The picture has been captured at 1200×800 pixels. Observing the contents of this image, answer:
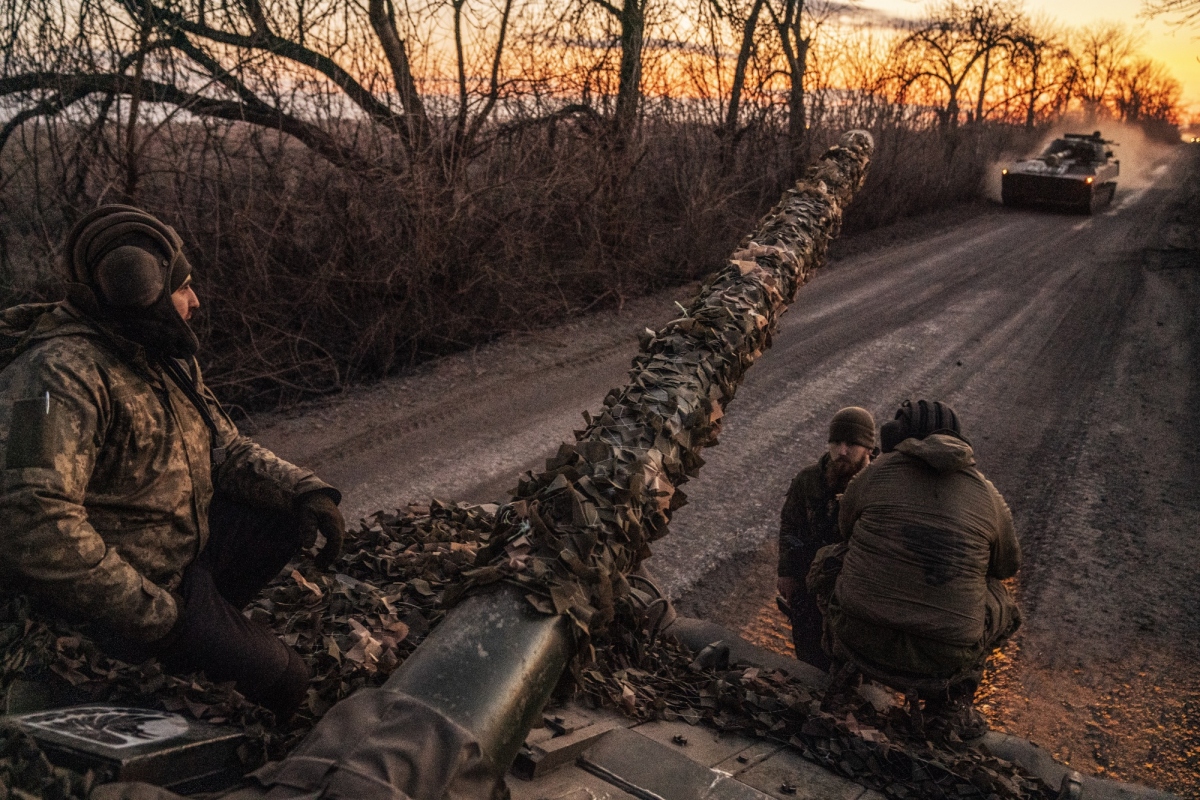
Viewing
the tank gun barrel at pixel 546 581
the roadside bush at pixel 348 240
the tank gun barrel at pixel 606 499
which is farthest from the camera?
the roadside bush at pixel 348 240

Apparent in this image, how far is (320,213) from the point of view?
8328 mm

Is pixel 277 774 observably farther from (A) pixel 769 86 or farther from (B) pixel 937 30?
(B) pixel 937 30

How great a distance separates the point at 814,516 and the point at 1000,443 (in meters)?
3.61

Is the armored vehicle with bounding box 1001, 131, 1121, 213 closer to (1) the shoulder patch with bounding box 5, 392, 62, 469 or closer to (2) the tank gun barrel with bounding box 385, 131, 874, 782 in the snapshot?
(2) the tank gun barrel with bounding box 385, 131, 874, 782

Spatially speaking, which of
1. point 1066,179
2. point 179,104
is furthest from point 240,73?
point 1066,179

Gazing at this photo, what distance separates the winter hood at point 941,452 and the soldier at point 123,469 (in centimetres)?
254

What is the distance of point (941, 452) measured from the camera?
367 cm

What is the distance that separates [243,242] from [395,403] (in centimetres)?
190

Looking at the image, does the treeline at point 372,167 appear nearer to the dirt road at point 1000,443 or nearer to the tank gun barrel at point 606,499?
the dirt road at point 1000,443

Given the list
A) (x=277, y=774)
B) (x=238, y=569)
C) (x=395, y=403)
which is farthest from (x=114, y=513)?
(x=395, y=403)

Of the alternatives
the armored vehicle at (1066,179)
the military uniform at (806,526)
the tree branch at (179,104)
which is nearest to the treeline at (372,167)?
the tree branch at (179,104)

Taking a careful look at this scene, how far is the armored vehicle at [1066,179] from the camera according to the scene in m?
22.6

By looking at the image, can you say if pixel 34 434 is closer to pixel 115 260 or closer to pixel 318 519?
pixel 115 260

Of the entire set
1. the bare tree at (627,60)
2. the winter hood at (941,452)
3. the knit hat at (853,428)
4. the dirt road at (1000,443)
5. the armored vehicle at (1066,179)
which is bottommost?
the dirt road at (1000,443)
